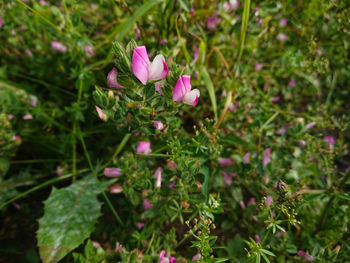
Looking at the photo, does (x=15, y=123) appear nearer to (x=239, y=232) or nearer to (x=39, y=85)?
(x=39, y=85)

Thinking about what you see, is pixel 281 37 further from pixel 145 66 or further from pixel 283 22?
pixel 145 66

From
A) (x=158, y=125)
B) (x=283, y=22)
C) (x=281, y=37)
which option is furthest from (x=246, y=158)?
(x=283, y=22)

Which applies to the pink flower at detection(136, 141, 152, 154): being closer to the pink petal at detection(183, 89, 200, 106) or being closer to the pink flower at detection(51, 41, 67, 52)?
the pink petal at detection(183, 89, 200, 106)

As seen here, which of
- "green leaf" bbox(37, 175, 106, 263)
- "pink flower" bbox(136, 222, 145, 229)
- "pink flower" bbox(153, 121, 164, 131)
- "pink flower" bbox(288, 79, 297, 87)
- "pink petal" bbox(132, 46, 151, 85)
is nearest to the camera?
"pink petal" bbox(132, 46, 151, 85)

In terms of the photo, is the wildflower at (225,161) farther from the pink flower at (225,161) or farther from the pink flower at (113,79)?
the pink flower at (113,79)

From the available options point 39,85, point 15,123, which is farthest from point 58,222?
point 39,85

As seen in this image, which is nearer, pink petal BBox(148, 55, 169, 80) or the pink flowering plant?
pink petal BBox(148, 55, 169, 80)

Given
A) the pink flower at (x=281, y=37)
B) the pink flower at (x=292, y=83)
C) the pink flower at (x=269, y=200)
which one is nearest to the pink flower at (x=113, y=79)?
the pink flower at (x=269, y=200)

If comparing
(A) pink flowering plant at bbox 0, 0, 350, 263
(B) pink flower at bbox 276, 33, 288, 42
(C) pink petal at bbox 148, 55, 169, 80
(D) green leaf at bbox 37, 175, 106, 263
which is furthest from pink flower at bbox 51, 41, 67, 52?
(B) pink flower at bbox 276, 33, 288, 42
